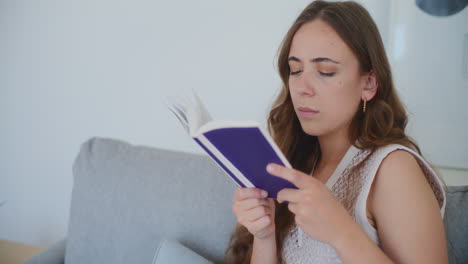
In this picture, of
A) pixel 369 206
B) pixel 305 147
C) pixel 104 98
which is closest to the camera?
pixel 369 206

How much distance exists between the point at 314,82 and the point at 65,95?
1.60m

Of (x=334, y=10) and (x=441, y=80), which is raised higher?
(x=334, y=10)

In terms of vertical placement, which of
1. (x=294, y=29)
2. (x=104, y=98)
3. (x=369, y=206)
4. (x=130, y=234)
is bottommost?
(x=130, y=234)

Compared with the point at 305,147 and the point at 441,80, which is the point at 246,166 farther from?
the point at 441,80

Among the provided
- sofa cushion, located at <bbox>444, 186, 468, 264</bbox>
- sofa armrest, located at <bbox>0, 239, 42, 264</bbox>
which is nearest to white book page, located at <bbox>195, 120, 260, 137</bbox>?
sofa cushion, located at <bbox>444, 186, 468, 264</bbox>

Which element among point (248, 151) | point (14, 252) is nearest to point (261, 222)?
point (248, 151)

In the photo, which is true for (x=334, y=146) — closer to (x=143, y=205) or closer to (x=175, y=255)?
(x=175, y=255)

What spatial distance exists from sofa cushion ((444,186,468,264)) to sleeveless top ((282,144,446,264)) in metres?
0.20

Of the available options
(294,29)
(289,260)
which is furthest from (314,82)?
A: (289,260)

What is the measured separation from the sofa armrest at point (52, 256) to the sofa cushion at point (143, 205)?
0.06m

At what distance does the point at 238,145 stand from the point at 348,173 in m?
→ 0.48

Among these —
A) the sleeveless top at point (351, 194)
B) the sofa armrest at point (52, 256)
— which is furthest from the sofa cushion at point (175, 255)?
the sofa armrest at point (52, 256)

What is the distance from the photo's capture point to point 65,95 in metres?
2.07

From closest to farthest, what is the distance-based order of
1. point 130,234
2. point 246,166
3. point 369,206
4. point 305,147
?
point 246,166, point 369,206, point 305,147, point 130,234
